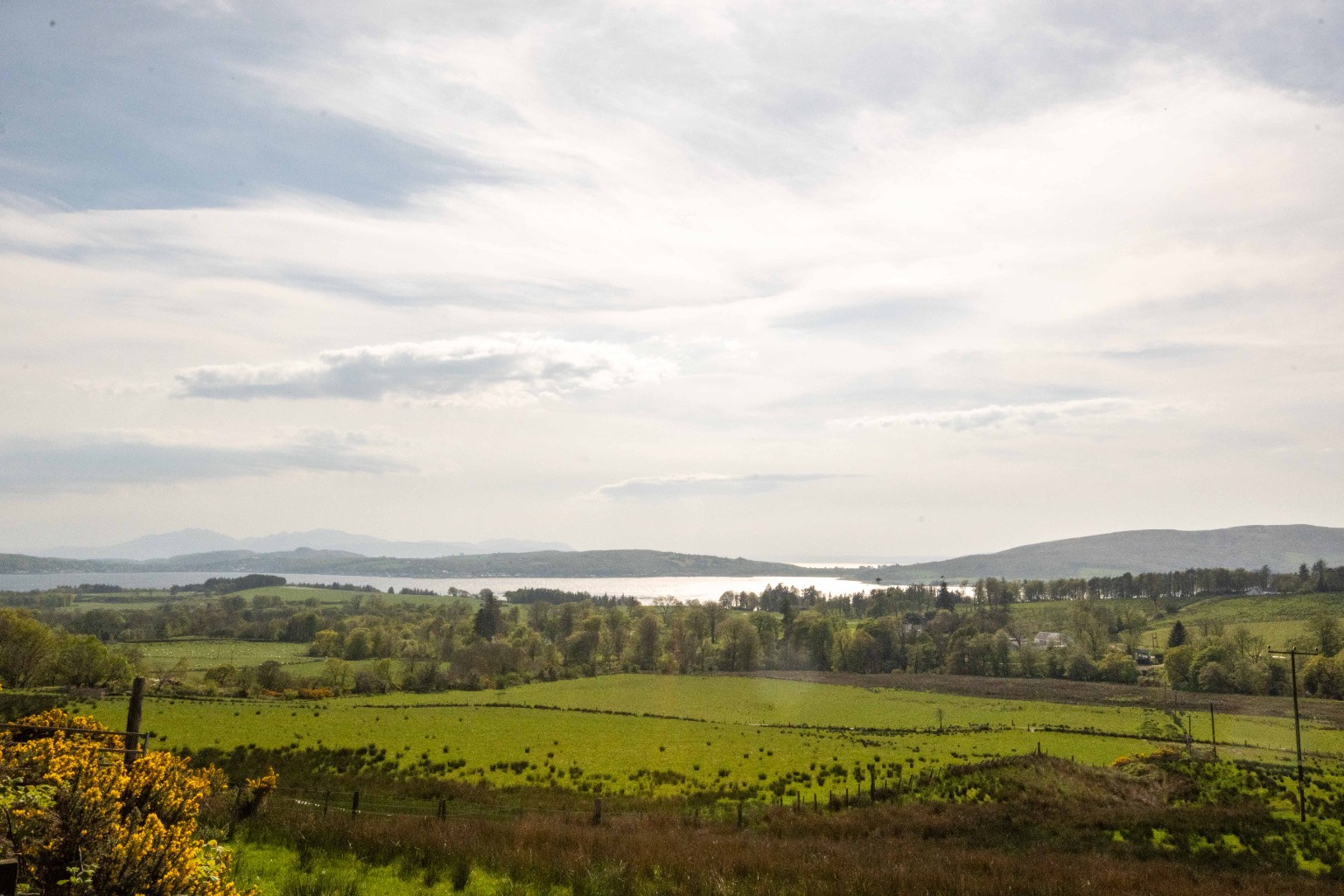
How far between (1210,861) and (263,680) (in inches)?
3769

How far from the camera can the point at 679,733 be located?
60156 millimetres

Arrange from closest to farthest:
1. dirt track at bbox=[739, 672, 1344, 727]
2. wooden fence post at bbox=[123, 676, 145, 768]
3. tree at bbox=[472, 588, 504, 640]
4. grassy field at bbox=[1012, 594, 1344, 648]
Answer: wooden fence post at bbox=[123, 676, 145, 768], dirt track at bbox=[739, 672, 1344, 727], grassy field at bbox=[1012, 594, 1344, 648], tree at bbox=[472, 588, 504, 640]

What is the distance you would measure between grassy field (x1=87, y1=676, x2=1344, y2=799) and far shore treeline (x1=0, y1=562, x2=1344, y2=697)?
17048mm

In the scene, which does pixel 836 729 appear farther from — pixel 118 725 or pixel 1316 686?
pixel 1316 686

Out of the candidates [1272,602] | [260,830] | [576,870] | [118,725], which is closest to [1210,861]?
[576,870]

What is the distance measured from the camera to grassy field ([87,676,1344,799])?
41906 mm

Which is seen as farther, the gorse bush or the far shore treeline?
the far shore treeline

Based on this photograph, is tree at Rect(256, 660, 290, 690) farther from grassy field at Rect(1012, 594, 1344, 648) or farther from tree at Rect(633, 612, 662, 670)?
grassy field at Rect(1012, 594, 1344, 648)

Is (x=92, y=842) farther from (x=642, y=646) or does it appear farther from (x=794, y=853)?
(x=642, y=646)

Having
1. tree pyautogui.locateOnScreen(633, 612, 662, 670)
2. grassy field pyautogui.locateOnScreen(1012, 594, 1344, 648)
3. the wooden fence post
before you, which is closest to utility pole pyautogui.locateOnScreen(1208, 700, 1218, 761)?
the wooden fence post

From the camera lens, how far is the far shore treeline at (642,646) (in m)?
88.4

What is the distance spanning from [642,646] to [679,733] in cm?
7005

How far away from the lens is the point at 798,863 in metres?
16.1

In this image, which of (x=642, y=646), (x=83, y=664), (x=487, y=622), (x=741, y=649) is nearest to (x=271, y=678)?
(x=83, y=664)
